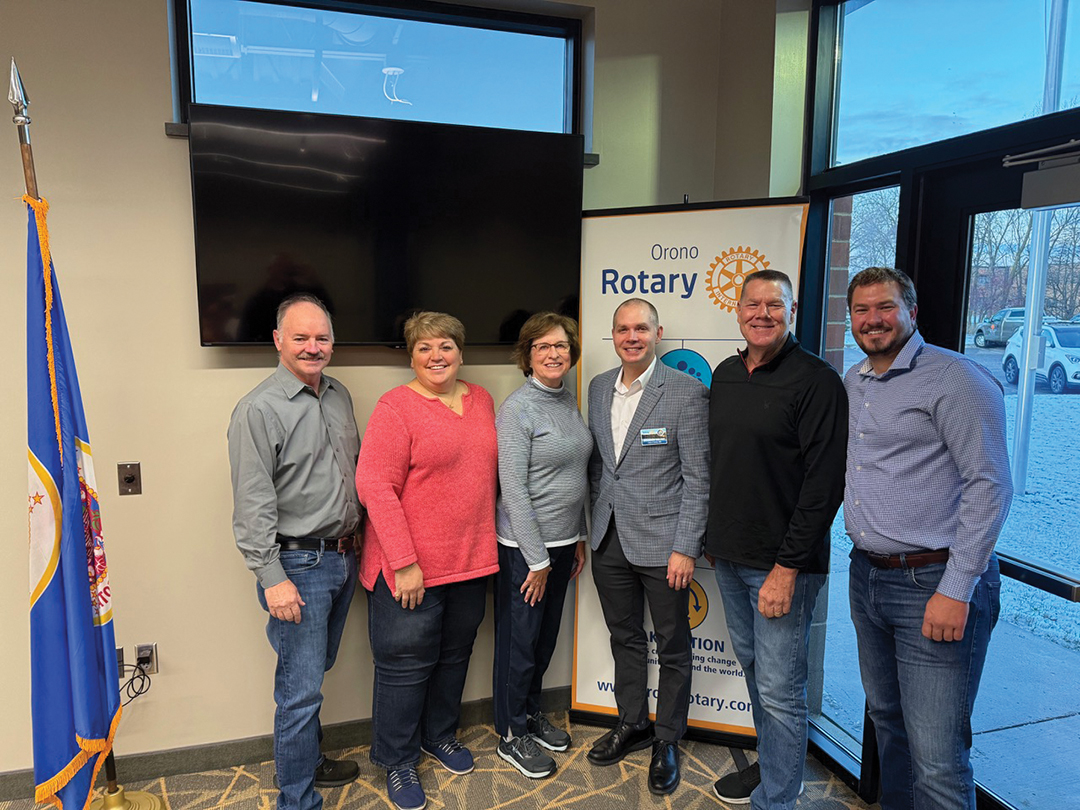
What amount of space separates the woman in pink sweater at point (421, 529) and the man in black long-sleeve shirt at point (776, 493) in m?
0.83

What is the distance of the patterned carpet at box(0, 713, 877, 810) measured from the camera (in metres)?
2.48

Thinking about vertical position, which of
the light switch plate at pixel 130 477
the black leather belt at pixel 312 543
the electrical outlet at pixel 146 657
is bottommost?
the electrical outlet at pixel 146 657

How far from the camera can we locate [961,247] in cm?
222

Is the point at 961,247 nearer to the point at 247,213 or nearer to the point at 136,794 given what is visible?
the point at 247,213

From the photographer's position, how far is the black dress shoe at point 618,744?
272 centimetres

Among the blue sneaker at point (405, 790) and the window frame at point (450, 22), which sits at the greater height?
the window frame at point (450, 22)

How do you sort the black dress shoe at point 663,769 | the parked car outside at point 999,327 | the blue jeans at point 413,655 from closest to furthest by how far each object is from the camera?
the parked car outside at point 999,327, the blue jeans at point 413,655, the black dress shoe at point 663,769

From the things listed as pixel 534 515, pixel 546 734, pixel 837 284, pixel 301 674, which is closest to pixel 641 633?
pixel 546 734

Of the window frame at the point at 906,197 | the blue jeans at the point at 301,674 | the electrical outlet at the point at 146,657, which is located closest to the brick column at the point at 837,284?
the window frame at the point at 906,197

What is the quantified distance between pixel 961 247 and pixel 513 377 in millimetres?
1633

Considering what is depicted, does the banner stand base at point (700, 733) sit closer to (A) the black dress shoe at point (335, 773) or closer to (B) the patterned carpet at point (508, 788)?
(B) the patterned carpet at point (508, 788)

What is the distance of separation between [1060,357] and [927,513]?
62 centimetres

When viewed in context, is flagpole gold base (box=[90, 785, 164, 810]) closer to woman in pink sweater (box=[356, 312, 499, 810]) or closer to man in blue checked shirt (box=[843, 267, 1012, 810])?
woman in pink sweater (box=[356, 312, 499, 810])

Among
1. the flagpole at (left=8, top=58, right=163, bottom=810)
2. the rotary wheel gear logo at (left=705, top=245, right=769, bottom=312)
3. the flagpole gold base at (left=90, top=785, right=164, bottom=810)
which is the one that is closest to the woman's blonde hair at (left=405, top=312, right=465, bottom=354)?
the rotary wheel gear logo at (left=705, top=245, right=769, bottom=312)
